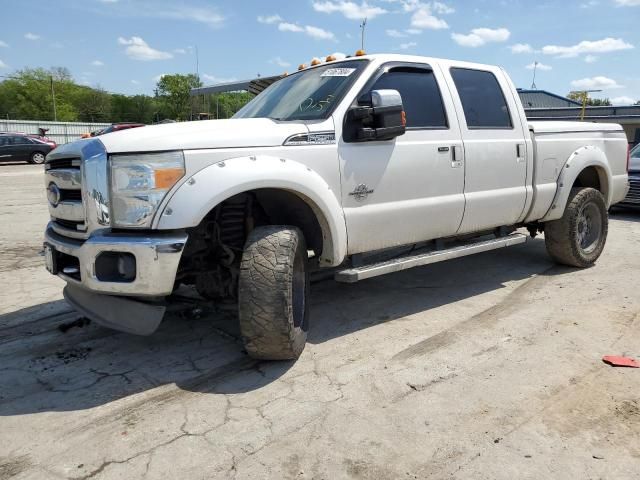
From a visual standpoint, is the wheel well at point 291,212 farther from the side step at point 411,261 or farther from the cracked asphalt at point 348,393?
the cracked asphalt at point 348,393

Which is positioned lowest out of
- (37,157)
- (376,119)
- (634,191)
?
(634,191)

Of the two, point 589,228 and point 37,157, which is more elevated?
point 37,157

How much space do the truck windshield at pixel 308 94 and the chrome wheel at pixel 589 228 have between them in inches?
132

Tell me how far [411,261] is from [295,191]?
1.25m

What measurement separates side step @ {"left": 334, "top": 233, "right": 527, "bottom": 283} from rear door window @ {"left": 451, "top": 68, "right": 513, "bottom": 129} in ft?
3.53

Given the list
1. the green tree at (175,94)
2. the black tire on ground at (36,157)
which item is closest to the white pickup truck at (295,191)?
the black tire on ground at (36,157)

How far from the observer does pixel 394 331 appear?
13.6ft

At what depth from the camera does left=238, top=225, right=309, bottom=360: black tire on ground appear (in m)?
3.23

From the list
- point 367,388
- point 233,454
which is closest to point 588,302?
point 367,388

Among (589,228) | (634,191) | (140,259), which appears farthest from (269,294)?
(634,191)

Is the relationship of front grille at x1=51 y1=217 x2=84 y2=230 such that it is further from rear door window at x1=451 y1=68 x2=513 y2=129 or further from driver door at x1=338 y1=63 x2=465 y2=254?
rear door window at x1=451 y1=68 x2=513 y2=129

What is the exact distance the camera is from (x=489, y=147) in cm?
471

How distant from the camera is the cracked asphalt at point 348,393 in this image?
2.51 m

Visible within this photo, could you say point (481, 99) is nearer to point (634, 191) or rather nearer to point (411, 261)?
point (411, 261)
